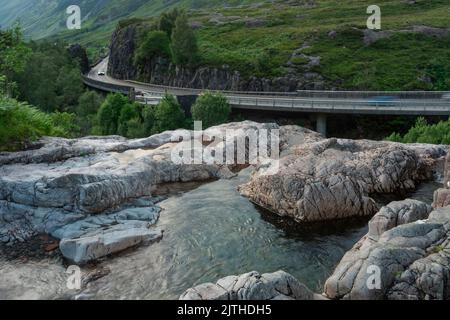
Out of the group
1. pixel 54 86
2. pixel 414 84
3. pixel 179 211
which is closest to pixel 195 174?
pixel 179 211

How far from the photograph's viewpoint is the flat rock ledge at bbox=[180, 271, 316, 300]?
76.4 feet

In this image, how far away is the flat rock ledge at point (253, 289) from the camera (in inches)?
917

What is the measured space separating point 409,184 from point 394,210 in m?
16.3

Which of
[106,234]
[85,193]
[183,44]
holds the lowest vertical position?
[106,234]

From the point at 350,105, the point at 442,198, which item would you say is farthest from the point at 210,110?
the point at 442,198

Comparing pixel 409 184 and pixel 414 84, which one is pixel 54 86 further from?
pixel 409 184

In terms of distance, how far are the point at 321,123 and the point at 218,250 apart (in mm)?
47783

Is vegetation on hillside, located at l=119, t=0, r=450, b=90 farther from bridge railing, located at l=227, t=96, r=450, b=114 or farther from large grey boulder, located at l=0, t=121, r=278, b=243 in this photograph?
large grey boulder, located at l=0, t=121, r=278, b=243

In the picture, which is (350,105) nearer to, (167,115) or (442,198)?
(167,115)

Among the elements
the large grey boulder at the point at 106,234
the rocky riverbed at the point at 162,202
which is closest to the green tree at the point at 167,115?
the rocky riverbed at the point at 162,202

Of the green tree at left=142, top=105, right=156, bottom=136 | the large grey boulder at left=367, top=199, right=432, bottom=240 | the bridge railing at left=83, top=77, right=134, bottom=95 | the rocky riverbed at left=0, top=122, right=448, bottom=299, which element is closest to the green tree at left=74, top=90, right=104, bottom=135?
the bridge railing at left=83, top=77, right=134, bottom=95

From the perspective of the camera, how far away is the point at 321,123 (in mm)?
75875

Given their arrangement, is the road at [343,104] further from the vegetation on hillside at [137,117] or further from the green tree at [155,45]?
the green tree at [155,45]

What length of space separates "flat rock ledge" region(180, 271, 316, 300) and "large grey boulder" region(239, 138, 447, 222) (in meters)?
14.1
